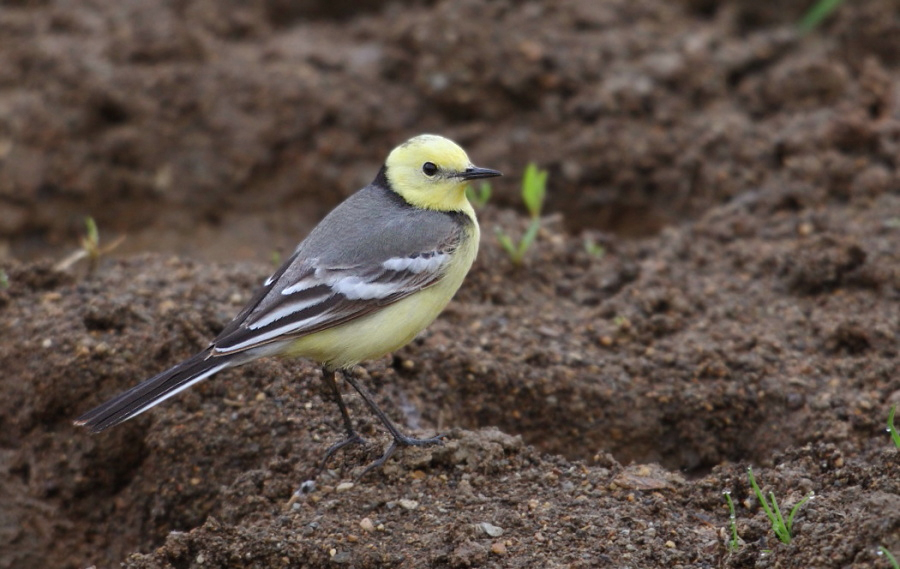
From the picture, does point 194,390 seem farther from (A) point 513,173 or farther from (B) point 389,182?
(A) point 513,173

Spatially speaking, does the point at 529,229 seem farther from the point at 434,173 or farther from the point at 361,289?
the point at 361,289

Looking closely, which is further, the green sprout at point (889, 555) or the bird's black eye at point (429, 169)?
the bird's black eye at point (429, 169)

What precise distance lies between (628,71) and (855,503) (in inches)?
194

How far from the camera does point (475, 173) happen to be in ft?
17.6

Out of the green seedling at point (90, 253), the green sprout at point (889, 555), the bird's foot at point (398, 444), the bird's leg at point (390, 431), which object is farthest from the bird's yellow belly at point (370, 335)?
the green sprout at point (889, 555)

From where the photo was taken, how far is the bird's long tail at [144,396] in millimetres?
4371

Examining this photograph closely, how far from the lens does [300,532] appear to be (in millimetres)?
4301

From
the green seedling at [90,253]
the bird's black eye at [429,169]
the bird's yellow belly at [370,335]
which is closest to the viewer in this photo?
the bird's yellow belly at [370,335]

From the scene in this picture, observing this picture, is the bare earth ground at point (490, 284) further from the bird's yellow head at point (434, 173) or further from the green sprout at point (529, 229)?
the bird's yellow head at point (434, 173)

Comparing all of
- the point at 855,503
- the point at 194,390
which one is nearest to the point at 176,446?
the point at 194,390

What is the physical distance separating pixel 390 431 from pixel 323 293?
0.69 meters

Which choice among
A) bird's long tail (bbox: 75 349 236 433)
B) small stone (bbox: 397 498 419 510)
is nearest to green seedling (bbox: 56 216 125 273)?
bird's long tail (bbox: 75 349 236 433)

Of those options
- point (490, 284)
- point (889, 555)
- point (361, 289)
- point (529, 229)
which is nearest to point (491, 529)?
point (361, 289)

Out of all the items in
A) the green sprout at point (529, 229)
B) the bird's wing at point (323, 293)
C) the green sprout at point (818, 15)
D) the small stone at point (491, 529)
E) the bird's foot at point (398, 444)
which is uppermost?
the green sprout at point (818, 15)
